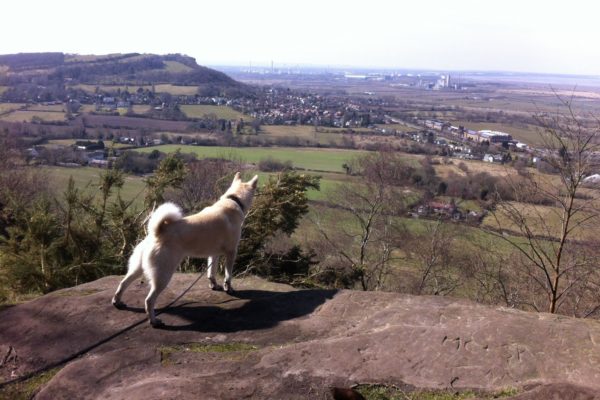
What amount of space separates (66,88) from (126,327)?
83.5m

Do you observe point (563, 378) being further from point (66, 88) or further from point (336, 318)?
point (66, 88)

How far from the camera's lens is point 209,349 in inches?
216

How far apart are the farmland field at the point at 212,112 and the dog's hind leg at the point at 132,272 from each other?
64.1m

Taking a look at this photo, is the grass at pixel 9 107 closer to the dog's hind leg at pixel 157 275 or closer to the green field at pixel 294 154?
the green field at pixel 294 154

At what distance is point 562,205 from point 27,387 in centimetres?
1018

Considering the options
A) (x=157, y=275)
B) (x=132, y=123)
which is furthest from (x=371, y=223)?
(x=132, y=123)

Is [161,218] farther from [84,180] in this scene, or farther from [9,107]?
[9,107]

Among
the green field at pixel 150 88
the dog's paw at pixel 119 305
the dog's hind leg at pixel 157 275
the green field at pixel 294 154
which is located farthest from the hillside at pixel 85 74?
the dog's hind leg at pixel 157 275

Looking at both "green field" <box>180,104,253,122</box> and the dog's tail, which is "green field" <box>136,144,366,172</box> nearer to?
"green field" <box>180,104,253,122</box>

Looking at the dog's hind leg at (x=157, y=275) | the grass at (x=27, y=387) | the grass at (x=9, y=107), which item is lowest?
the grass at (x=27, y=387)

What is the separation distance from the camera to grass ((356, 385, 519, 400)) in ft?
14.6

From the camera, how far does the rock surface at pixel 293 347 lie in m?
4.61

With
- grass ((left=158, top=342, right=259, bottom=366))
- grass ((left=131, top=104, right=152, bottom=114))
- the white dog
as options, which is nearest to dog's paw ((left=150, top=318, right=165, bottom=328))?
the white dog

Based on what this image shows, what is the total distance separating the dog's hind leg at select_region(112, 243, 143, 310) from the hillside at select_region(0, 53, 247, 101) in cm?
6177
